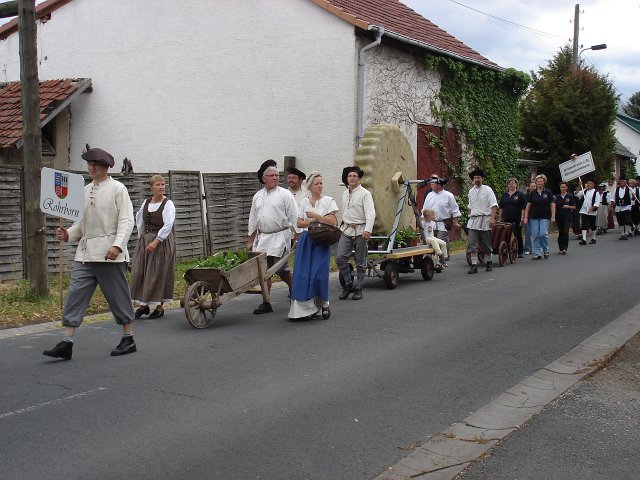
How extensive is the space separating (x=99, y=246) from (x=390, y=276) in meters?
6.04

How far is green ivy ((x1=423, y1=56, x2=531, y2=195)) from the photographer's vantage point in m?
22.0

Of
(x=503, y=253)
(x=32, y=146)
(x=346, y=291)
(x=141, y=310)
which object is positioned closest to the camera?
(x=141, y=310)

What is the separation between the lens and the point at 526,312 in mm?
10219

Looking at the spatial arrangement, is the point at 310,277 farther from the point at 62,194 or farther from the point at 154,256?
the point at 62,194

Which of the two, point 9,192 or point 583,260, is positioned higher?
point 9,192

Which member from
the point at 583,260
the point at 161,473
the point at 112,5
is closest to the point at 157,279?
the point at 161,473

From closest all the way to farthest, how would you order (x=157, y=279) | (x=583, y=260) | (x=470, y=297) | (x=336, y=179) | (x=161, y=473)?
(x=161, y=473) < (x=157, y=279) < (x=470, y=297) < (x=583, y=260) < (x=336, y=179)

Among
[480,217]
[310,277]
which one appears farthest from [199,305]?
[480,217]

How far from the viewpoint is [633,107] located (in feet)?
253

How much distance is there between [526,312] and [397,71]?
11.0 m

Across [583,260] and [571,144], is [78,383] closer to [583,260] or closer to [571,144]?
[583,260]

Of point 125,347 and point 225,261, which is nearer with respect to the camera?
point 125,347

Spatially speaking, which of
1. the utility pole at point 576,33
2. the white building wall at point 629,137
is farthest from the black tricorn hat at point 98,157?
the white building wall at point 629,137

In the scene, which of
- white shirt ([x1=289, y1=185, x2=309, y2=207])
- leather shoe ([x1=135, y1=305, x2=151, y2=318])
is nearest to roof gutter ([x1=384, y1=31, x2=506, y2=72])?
white shirt ([x1=289, y1=185, x2=309, y2=207])
